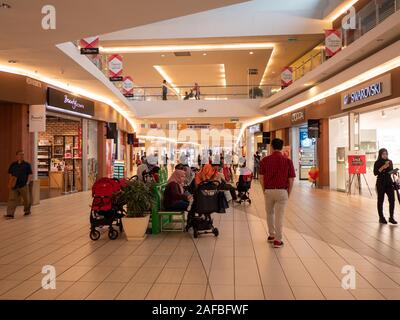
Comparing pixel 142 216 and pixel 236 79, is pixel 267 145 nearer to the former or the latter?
pixel 236 79

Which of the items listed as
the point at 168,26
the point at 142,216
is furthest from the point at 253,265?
the point at 168,26

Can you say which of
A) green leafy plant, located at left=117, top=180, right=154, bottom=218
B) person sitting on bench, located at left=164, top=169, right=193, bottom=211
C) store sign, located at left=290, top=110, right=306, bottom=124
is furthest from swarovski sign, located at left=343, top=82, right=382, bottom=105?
green leafy plant, located at left=117, top=180, right=154, bottom=218

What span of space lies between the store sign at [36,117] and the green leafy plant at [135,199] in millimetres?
5538

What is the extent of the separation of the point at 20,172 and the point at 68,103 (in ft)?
13.7

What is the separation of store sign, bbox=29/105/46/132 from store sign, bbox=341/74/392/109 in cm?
884

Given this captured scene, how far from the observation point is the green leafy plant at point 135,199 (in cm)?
625

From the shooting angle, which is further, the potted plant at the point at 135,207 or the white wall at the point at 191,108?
the white wall at the point at 191,108

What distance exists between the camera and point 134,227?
246 inches

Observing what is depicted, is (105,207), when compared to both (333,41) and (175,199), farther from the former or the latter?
(333,41)

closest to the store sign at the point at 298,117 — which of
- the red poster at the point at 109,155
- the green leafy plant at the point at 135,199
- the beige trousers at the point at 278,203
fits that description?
the red poster at the point at 109,155

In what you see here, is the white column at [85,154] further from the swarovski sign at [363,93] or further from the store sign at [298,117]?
the swarovski sign at [363,93]

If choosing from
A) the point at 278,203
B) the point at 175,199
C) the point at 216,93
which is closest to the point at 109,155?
the point at 216,93

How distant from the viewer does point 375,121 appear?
13.8 metres

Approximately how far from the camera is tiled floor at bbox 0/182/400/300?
3865 mm
